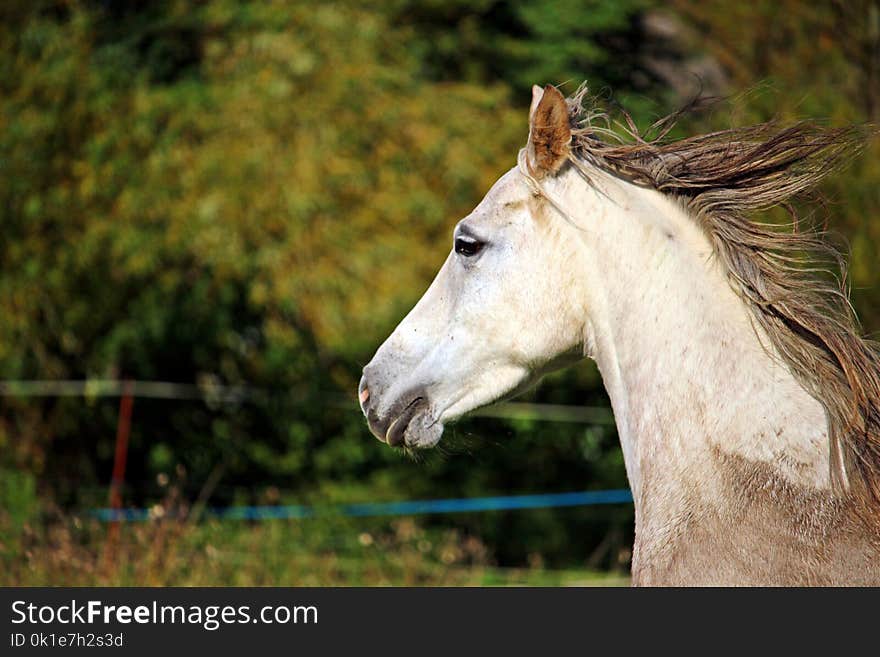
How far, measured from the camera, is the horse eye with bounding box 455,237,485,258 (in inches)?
120

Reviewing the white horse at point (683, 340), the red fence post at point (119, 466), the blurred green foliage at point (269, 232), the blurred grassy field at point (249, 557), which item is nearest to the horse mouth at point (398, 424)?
the white horse at point (683, 340)

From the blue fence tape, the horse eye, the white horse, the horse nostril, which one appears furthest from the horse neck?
the blue fence tape

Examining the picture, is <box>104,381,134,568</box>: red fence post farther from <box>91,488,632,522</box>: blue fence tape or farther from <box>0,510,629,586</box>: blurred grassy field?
<box>91,488,632,522</box>: blue fence tape

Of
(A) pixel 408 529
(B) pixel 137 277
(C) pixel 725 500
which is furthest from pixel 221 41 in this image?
(C) pixel 725 500

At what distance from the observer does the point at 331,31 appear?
11.4m

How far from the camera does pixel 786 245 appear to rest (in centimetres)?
270

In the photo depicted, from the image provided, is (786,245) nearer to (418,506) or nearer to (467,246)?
(467,246)

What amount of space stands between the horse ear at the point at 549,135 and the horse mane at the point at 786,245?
0.13ft

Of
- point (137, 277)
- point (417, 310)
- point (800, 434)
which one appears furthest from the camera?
point (137, 277)

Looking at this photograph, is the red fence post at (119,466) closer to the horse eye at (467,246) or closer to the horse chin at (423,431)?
the horse chin at (423,431)

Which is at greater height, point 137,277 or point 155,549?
point 137,277

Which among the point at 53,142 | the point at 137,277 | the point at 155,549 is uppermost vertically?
the point at 53,142

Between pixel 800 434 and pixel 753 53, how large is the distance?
9155 mm
